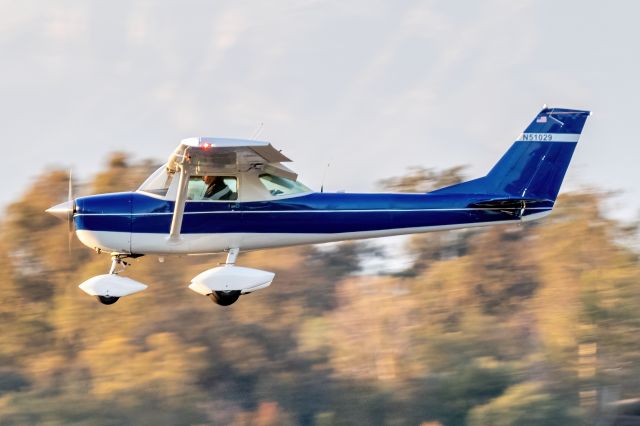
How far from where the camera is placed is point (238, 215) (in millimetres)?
14266

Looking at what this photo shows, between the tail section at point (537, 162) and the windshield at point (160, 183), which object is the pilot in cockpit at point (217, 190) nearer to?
the windshield at point (160, 183)

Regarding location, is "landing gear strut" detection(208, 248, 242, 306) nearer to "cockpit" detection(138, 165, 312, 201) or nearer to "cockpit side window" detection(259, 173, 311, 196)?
"cockpit" detection(138, 165, 312, 201)

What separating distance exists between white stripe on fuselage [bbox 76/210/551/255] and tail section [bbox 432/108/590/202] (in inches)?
28.8

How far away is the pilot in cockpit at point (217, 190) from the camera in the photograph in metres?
14.2

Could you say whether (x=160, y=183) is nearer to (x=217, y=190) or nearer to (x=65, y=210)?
(x=217, y=190)

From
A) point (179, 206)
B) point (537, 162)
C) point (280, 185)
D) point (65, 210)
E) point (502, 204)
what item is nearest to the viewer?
point (179, 206)

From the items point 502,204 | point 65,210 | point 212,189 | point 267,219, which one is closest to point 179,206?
point 212,189

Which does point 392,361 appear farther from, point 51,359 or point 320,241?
point 320,241

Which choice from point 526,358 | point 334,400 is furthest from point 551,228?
point 334,400

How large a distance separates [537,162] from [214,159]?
174 inches

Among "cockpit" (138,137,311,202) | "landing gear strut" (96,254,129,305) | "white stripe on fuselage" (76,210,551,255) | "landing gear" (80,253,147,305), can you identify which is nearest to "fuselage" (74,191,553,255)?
"white stripe on fuselage" (76,210,551,255)

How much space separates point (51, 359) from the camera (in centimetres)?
4122

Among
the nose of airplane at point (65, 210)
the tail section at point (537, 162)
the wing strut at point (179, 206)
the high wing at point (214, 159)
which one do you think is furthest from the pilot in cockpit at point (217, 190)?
the tail section at point (537, 162)

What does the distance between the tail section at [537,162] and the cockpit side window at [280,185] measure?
183 centimetres
